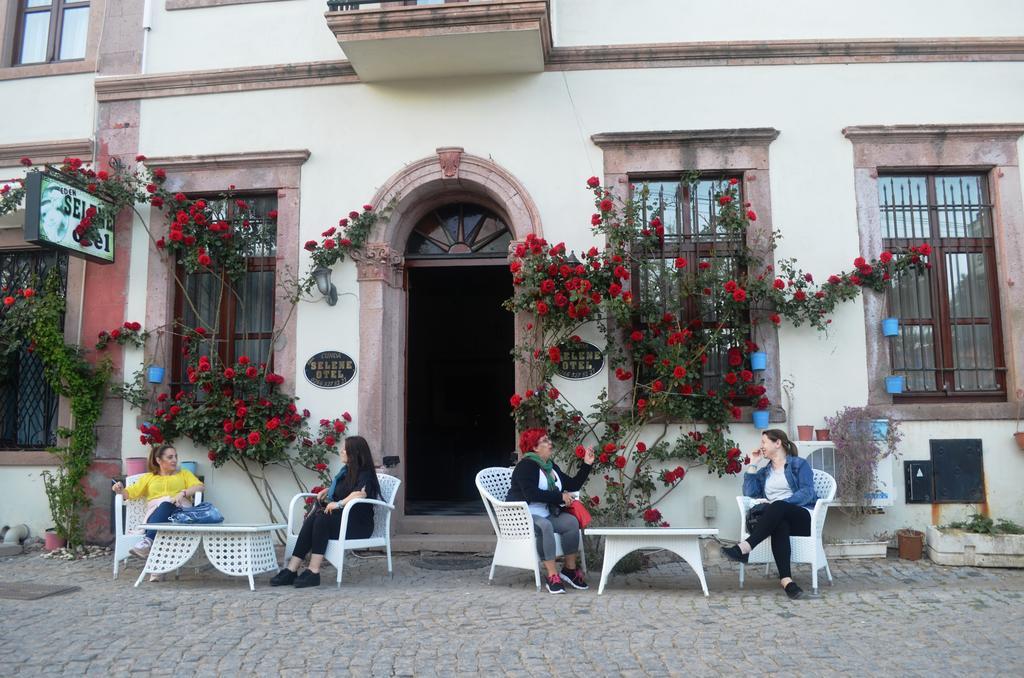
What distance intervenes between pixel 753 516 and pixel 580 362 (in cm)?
203

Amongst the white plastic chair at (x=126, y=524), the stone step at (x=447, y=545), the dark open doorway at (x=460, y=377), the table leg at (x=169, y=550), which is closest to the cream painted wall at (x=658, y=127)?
the white plastic chair at (x=126, y=524)

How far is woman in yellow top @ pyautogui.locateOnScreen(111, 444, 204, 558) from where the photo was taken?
21.2 feet

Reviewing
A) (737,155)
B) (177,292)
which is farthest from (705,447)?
(177,292)

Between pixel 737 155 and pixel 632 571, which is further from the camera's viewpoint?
pixel 737 155

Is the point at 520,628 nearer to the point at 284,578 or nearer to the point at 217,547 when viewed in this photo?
the point at 284,578

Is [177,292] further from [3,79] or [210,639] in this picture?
[210,639]

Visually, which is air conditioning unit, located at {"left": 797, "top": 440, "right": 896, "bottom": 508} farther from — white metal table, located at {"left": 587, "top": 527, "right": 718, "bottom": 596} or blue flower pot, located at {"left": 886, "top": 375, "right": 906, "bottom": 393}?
white metal table, located at {"left": 587, "top": 527, "right": 718, "bottom": 596}

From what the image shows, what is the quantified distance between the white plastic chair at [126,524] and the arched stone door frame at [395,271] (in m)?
1.65

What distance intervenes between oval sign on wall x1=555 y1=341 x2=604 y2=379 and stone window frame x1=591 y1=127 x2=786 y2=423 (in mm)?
252

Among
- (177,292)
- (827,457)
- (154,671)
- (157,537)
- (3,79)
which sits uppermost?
(3,79)

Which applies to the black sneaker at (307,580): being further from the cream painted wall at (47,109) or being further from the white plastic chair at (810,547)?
the cream painted wall at (47,109)

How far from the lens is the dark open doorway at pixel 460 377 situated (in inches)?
441

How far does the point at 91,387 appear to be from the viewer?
7.57m

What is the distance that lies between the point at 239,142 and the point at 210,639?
498 centimetres
